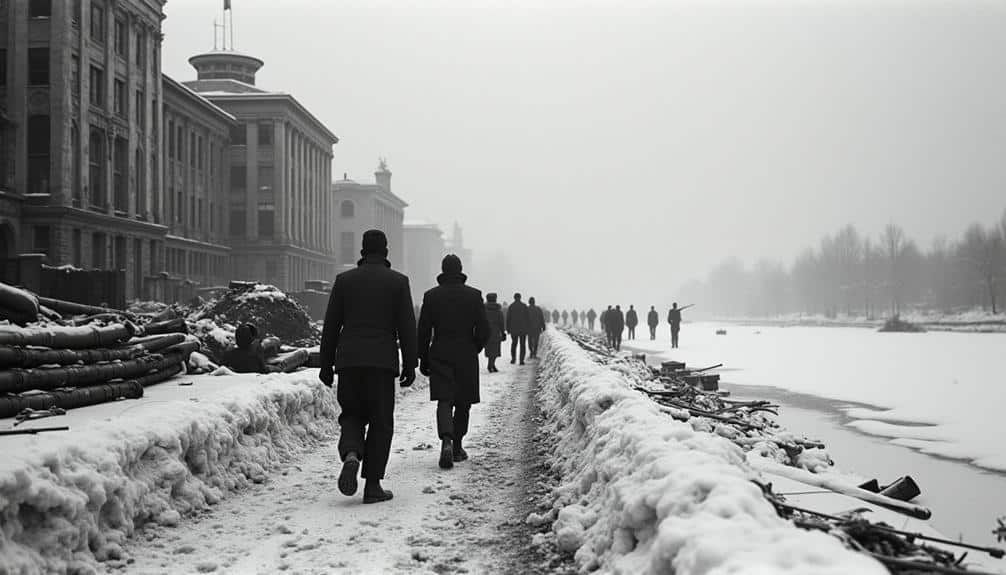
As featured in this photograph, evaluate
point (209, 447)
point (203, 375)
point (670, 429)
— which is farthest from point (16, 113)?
point (670, 429)

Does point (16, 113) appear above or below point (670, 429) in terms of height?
above

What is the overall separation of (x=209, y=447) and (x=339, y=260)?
101 meters

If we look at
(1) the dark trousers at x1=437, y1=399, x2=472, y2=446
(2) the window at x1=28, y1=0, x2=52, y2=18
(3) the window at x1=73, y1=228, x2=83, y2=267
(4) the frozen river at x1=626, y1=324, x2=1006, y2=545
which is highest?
(2) the window at x1=28, y1=0, x2=52, y2=18

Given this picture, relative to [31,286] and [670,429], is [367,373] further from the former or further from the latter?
[31,286]

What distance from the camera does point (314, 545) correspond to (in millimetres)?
5555

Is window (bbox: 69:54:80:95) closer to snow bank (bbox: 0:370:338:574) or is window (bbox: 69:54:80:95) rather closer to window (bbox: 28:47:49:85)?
window (bbox: 28:47:49:85)

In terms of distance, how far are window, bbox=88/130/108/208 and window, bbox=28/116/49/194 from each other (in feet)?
11.1

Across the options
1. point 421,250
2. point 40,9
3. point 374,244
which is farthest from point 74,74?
point 421,250

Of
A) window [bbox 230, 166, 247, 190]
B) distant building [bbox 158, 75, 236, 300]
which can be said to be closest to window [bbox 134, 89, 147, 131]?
distant building [bbox 158, 75, 236, 300]

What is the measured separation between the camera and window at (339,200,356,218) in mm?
108375

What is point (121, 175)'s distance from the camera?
47.2 meters

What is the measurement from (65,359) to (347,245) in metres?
99.8

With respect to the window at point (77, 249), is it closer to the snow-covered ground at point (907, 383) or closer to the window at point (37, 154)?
the window at point (37, 154)

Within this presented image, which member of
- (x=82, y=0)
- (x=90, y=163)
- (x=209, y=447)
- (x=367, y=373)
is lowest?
(x=209, y=447)
